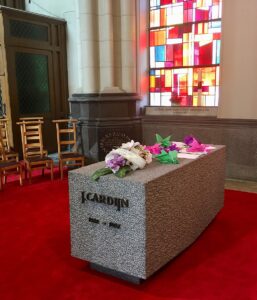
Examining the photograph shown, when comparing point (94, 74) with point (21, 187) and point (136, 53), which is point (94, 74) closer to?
point (136, 53)

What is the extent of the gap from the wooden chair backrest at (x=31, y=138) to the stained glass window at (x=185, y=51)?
2.08 m

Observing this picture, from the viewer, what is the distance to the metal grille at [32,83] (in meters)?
6.04

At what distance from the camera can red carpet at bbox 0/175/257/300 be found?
216cm

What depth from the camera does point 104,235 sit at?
2.28m

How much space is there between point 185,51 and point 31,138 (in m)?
2.87

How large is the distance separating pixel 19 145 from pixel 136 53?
2771 mm

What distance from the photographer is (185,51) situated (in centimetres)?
Answer: 520

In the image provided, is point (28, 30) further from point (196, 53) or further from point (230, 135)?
point (230, 135)

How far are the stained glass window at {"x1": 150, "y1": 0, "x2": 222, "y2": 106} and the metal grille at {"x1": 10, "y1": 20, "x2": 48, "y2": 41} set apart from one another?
224 centimetres

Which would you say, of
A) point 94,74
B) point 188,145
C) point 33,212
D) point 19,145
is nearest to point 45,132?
point 19,145

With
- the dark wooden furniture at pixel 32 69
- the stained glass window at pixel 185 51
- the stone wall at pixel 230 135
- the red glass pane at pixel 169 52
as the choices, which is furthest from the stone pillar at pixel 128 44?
the dark wooden furniture at pixel 32 69

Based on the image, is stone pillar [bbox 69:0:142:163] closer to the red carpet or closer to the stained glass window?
the stained glass window

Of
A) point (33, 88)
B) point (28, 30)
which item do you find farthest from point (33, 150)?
point (28, 30)

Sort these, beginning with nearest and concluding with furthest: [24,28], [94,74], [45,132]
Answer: [94,74] < [24,28] < [45,132]
